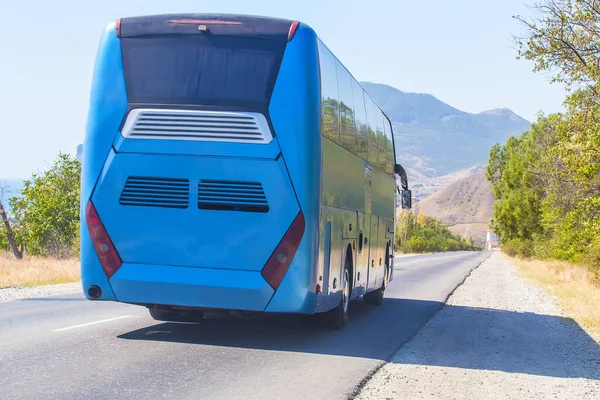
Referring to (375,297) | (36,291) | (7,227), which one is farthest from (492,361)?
(7,227)

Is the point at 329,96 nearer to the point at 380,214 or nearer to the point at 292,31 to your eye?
the point at 292,31

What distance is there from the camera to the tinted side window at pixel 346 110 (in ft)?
38.4

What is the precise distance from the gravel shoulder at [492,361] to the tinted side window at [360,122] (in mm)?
3091

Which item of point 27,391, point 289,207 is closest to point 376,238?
point 289,207

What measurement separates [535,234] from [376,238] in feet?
202

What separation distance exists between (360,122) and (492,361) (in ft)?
15.5

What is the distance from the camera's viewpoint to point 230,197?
9664 mm

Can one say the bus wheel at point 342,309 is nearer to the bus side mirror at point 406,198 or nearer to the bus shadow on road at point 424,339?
the bus shadow on road at point 424,339

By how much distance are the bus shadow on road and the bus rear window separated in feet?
10.1

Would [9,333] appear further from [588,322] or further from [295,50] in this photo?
[588,322]

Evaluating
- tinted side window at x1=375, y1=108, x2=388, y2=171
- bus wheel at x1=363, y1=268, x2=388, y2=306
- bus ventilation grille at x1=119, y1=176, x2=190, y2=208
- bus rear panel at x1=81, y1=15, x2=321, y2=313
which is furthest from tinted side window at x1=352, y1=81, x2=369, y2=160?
bus wheel at x1=363, y1=268, x2=388, y2=306

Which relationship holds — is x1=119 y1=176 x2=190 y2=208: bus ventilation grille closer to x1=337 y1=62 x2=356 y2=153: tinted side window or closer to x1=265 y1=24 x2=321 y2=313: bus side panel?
x1=265 y1=24 x2=321 y2=313: bus side panel

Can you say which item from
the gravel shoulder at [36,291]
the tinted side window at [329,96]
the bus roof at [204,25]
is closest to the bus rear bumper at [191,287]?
the tinted side window at [329,96]

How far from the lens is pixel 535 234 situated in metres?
74.4
